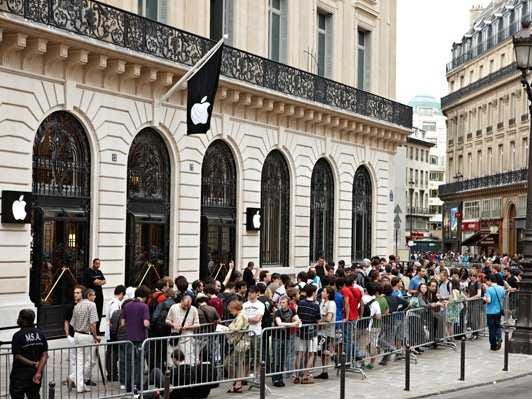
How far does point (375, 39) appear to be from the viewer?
115ft

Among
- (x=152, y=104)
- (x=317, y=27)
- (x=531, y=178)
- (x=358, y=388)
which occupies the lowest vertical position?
(x=358, y=388)

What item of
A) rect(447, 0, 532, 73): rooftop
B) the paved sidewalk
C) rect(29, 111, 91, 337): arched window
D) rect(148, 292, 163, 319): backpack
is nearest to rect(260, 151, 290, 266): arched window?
rect(29, 111, 91, 337): arched window

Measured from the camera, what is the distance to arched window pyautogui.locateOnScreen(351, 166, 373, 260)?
1325 inches

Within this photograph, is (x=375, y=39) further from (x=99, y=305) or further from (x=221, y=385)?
(x=221, y=385)

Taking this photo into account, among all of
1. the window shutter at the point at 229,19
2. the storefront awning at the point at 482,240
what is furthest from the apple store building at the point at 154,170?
the storefront awning at the point at 482,240

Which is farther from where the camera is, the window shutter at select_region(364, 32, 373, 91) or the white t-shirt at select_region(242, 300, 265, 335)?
the window shutter at select_region(364, 32, 373, 91)

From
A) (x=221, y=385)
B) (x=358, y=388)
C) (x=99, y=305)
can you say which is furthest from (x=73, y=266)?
(x=358, y=388)

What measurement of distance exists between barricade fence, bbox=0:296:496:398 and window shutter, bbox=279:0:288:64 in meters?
12.4

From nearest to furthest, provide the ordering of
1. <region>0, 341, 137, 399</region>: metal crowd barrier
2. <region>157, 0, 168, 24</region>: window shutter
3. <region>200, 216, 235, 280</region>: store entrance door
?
<region>0, 341, 137, 399</region>: metal crowd barrier
<region>157, 0, 168, 24</region>: window shutter
<region>200, 216, 235, 280</region>: store entrance door

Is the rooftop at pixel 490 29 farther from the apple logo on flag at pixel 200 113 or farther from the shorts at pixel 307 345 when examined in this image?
the shorts at pixel 307 345

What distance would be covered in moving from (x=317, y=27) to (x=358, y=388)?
1778 cm

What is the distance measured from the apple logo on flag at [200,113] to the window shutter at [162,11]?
110 inches

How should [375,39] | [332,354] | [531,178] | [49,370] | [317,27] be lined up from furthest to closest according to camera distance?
[375,39] < [317,27] < [531,178] < [332,354] < [49,370]

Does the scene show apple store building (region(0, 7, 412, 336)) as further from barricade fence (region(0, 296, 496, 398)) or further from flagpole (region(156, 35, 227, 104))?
barricade fence (region(0, 296, 496, 398))
